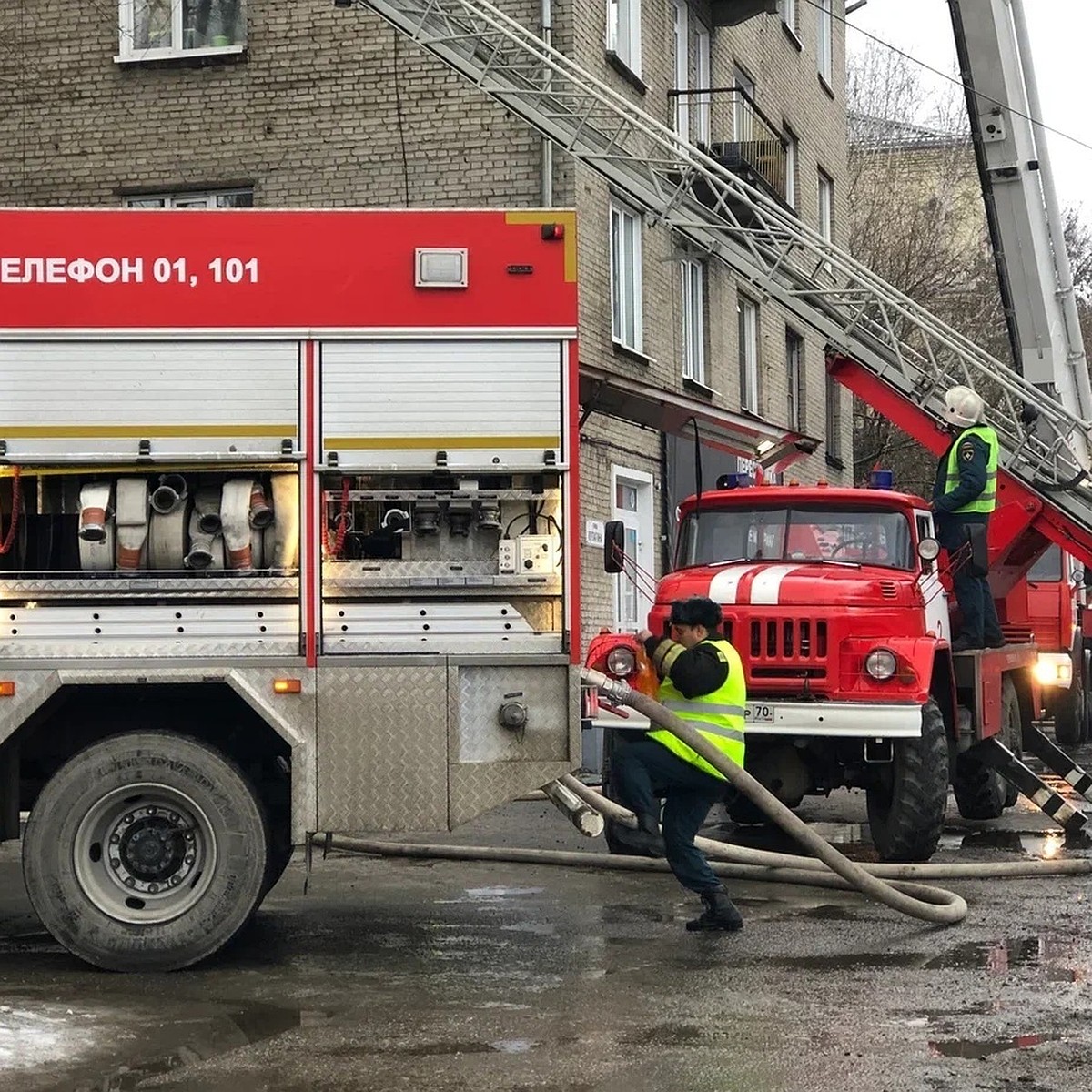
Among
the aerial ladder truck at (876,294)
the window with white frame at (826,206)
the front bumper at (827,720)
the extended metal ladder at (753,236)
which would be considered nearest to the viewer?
the front bumper at (827,720)

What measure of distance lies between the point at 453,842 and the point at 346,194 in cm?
949

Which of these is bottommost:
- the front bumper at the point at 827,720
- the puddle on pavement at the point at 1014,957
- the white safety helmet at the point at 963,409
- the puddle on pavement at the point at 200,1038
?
the puddle on pavement at the point at 1014,957

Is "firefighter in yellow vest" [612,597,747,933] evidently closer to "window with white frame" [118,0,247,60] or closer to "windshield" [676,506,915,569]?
"windshield" [676,506,915,569]

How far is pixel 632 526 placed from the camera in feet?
70.9

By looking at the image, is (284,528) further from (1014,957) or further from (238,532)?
(1014,957)

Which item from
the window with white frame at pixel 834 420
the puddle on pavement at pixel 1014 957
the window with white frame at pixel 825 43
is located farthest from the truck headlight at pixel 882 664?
the window with white frame at pixel 825 43

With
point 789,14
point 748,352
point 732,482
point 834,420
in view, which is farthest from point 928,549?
point 834,420

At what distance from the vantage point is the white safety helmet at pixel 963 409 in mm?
12555

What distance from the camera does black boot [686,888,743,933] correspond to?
343 inches

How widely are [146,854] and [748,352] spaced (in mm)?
19864

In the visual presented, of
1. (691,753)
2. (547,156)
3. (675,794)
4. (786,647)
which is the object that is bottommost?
(675,794)

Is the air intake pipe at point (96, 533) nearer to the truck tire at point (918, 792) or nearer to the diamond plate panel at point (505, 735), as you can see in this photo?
the diamond plate panel at point (505, 735)

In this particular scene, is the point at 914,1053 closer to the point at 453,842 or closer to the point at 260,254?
the point at 260,254

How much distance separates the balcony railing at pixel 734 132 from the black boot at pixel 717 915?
14471mm
